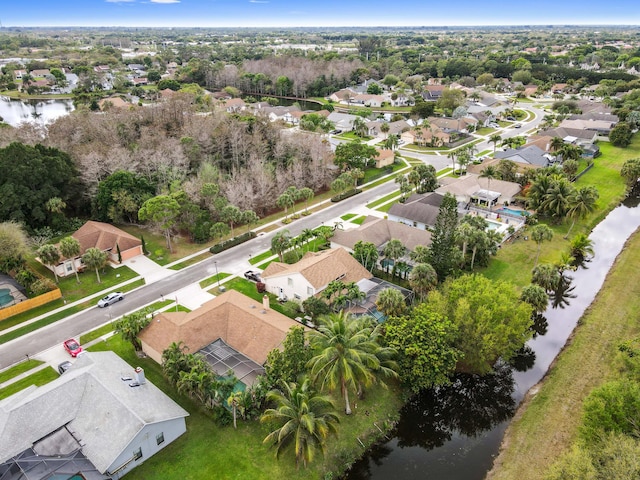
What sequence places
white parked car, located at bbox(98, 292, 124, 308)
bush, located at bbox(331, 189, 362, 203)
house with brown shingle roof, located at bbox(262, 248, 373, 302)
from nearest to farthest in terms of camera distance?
1. house with brown shingle roof, located at bbox(262, 248, 373, 302)
2. white parked car, located at bbox(98, 292, 124, 308)
3. bush, located at bbox(331, 189, 362, 203)

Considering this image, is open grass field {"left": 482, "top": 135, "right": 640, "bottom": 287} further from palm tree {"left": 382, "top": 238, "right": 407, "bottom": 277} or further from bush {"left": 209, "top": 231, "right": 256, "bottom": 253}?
bush {"left": 209, "top": 231, "right": 256, "bottom": 253}

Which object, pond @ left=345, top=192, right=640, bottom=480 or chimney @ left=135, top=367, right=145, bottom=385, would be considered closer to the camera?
pond @ left=345, top=192, right=640, bottom=480

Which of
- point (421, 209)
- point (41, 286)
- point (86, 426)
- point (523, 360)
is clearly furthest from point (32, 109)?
point (523, 360)

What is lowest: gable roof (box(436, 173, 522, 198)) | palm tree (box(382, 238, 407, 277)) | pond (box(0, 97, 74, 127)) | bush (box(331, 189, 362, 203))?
bush (box(331, 189, 362, 203))

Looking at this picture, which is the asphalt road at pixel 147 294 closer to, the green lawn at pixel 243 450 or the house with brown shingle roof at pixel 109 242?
the house with brown shingle roof at pixel 109 242

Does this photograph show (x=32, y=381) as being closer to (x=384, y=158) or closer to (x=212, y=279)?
(x=212, y=279)

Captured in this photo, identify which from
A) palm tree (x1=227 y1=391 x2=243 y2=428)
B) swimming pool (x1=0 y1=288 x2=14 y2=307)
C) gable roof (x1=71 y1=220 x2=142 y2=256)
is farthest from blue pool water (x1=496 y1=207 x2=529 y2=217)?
swimming pool (x1=0 y1=288 x2=14 y2=307)

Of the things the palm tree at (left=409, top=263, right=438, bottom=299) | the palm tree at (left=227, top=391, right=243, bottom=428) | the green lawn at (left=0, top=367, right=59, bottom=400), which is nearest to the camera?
the palm tree at (left=227, top=391, right=243, bottom=428)

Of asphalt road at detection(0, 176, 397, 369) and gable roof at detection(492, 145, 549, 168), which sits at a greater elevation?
gable roof at detection(492, 145, 549, 168)
